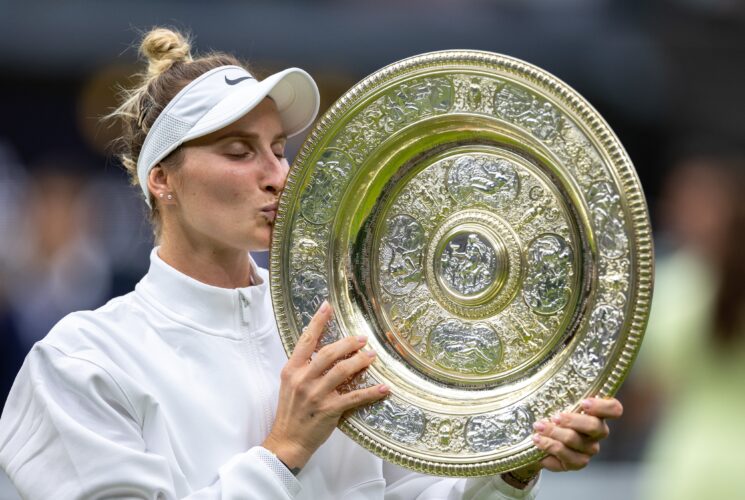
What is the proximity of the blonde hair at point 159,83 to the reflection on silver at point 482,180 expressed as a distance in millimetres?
508

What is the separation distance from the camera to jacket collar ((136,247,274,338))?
2.40m

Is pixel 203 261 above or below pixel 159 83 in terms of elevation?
below

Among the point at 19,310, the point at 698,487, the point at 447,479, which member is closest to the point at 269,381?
the point at 447,479

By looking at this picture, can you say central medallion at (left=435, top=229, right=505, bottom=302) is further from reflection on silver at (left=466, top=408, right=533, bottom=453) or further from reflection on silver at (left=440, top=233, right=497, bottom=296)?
reflection on silver at (left=466, top=408, right=533, bottom=453)

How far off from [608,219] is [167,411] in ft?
2.65

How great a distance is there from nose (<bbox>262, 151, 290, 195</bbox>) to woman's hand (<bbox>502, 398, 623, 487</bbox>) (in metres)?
0.64

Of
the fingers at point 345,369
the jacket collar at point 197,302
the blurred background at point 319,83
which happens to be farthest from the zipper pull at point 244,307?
the blurred background at point 319,83

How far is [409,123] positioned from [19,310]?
3771 mm

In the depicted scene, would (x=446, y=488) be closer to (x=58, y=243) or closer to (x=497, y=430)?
(x=497, y=430)

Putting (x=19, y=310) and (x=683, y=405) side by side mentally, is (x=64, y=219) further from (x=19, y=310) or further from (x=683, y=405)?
(x=683, y=405)

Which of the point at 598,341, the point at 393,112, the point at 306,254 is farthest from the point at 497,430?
the point at 393,112

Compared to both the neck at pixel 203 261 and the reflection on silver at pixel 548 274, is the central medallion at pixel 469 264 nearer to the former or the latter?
the reflection on silver at pixel 548 274

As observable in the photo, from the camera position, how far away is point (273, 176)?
240 centimetres

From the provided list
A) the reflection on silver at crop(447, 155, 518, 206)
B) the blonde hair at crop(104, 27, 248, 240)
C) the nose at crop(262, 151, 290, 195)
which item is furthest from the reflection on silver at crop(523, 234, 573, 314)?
the blonde hair at crop(104, 27, 248, 240)
